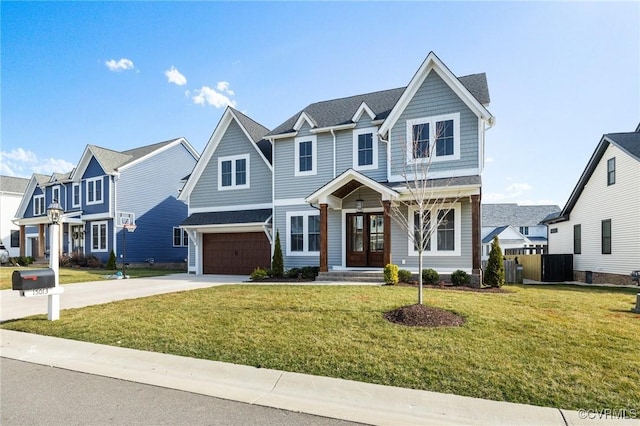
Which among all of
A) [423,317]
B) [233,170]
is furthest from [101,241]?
[423,317]

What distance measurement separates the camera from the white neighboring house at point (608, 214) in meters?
15.4

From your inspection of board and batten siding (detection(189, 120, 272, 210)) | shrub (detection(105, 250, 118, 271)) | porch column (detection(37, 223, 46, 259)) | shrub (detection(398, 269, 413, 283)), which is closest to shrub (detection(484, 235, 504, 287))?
shrub (detection(398, 269, 413, 283))

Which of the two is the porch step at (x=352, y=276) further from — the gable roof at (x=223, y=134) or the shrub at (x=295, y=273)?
the gable roof at (x=223, y=134)

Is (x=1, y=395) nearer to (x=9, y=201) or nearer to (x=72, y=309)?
(x=72, y=309)

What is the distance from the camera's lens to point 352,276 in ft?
46.0

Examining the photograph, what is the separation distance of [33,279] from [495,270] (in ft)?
42.0

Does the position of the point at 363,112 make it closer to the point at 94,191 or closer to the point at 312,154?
the point at 312,154

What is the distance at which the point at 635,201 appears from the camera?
15.2 metres

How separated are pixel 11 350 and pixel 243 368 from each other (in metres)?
4.50

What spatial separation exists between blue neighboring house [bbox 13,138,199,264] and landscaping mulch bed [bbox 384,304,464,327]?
22259 millimetres

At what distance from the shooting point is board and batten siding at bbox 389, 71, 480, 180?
45.8 feet

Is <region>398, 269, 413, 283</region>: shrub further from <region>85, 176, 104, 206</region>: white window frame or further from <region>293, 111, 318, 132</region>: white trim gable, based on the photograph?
<region>85, 176, 104, 206</region>: white window frame

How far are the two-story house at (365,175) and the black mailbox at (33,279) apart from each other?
9038 mm

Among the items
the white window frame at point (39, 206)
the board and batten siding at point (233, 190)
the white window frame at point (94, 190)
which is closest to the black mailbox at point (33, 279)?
the board and batten siding at point (233, 190)
